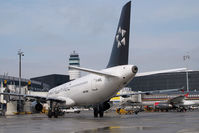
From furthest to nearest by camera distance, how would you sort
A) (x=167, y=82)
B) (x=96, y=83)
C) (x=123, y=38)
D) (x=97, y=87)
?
1. (x=167, y=82)
2. (x=96, y=83)
3. (x=97, y=87)
4. (x=123, y=38)

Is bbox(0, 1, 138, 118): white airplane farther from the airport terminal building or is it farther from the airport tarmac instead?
the airport terminal building

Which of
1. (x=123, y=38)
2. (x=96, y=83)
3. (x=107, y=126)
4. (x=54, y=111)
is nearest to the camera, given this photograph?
(x=107, y=126)

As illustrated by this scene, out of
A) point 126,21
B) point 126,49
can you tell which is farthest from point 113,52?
point 126,21

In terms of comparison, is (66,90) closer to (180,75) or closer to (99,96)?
(99,96)

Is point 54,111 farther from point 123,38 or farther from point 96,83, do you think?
point 123,38

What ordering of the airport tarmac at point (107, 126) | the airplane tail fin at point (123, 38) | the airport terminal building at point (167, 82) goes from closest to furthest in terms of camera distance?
the airport tarmac at point (107, 126) → the airplane tail fin at point (123, 38) → the airport terminal building at point (167, 82)

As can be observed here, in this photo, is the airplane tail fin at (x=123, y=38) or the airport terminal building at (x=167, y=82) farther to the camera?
the airport terminal building at (x=167, y=82)

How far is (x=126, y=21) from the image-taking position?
24.5 meters

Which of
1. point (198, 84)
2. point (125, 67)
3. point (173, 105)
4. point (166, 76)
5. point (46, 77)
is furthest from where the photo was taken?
point (46, 77)

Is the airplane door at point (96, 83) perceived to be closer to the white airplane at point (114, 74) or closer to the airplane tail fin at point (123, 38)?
the white airplane at point (114, 74)

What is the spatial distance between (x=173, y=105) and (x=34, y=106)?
32.6 meters

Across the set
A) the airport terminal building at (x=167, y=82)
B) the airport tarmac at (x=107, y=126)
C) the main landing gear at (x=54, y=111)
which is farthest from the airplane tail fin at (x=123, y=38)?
the airport terminal building at (x=167, y=82)

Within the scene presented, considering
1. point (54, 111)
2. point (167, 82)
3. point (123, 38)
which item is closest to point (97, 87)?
point (123, 38)

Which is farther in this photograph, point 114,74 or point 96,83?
point 96,83
